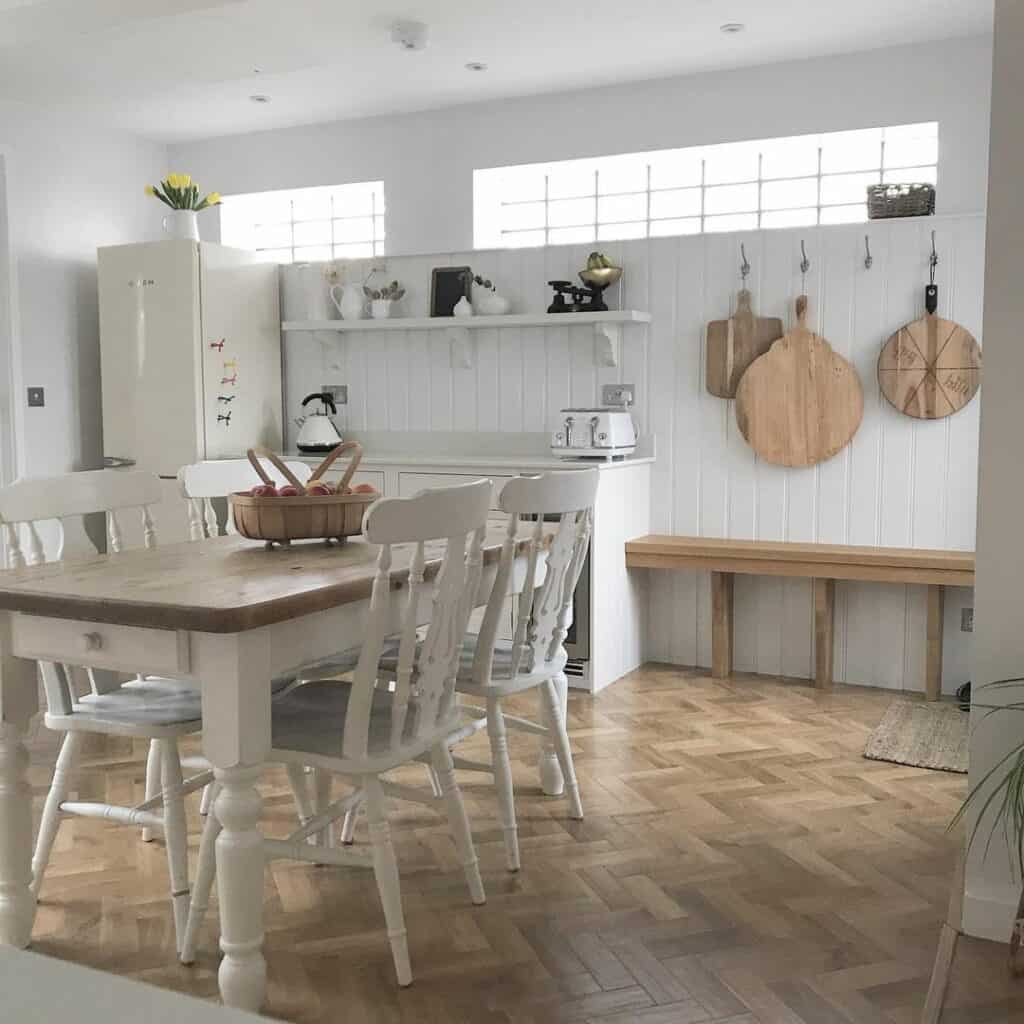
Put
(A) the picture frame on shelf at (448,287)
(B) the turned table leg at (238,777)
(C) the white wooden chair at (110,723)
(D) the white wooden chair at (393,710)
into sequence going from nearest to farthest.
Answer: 1. (B) the turned table leg at (238,777)
2. (D) the white wooden chair at (393,710)
3. (C) the white wooden chair at (110,723)
4. (A) the picture frame on shelf at (448,287)

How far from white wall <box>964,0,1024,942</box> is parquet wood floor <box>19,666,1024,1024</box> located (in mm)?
153

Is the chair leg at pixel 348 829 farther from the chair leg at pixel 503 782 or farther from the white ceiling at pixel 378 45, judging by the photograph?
the white ceiling at pixel 378 45

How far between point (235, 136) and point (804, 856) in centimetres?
487

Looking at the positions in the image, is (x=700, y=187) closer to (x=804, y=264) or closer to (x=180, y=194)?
(x=804, y=264)

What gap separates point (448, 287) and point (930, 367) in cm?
214

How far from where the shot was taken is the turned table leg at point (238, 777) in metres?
1.98

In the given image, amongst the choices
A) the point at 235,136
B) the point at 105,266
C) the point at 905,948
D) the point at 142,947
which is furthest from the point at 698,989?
the point at 235,136

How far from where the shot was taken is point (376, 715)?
2.43 meters

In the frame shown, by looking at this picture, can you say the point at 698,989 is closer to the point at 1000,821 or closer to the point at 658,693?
the point at 1000,821

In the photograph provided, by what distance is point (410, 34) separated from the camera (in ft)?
14.2

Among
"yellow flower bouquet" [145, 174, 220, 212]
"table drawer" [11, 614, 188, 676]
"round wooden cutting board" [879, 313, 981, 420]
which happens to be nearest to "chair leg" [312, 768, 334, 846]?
"table drawer" [11, 614, 188, 676]

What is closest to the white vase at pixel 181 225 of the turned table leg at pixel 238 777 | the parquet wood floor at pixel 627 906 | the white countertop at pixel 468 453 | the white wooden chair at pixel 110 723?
the white countertop at pixel 468 453

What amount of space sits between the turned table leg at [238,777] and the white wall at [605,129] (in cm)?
357

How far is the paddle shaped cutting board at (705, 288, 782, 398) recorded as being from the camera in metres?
4.67
